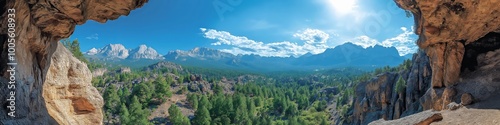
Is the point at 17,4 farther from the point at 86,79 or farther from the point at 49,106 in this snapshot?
the point at 86,79

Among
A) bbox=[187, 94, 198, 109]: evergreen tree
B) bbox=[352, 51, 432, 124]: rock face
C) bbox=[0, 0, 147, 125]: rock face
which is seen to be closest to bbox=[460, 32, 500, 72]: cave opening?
bbox=[352, 51, 432, 124]: rock face

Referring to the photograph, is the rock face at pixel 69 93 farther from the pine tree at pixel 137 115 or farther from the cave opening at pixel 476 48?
the pine tree at pixel 137 115

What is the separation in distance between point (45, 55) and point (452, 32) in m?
29.0

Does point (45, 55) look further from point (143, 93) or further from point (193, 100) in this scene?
point (143, 93)

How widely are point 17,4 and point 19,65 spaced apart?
3.13m

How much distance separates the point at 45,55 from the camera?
20.4m

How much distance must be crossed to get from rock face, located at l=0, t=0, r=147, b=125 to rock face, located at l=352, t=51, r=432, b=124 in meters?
39.7

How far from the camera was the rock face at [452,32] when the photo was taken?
68.4ft

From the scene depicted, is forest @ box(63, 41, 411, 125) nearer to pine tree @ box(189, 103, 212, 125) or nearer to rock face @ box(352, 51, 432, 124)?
pine tree @ box(189, 103, 212, 125)

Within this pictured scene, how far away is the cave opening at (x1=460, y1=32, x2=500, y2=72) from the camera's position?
2711 cm

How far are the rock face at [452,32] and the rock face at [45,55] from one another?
2027 cm

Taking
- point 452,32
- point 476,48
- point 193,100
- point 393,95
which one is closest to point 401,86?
point 393,95

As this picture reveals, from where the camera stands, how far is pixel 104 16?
21.5 m

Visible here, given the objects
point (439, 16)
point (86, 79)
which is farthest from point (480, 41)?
point (86, 79)
